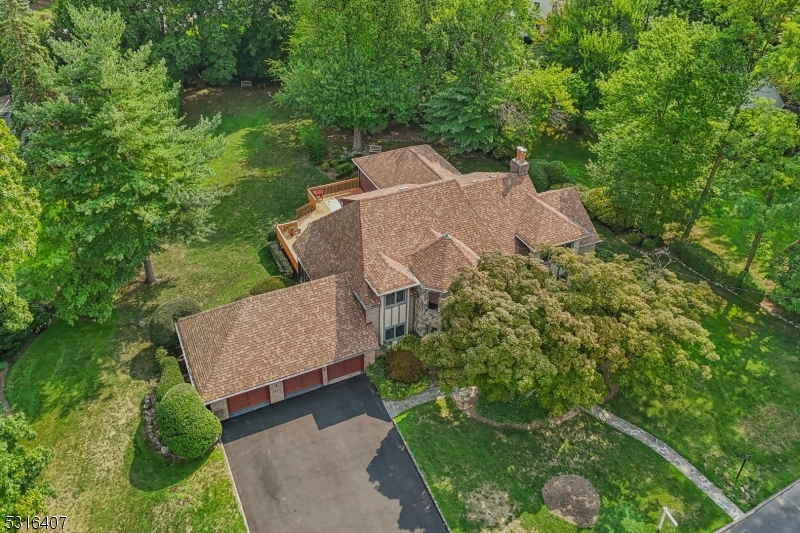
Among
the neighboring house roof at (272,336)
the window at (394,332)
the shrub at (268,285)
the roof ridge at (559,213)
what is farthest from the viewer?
the roof ridge at (559,213)

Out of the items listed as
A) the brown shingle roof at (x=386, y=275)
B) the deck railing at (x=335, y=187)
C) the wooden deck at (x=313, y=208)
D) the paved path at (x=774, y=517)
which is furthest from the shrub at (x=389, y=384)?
the deck railing at (x=335, y=187)

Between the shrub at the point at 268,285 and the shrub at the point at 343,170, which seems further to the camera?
the shrub at the point at 343,170

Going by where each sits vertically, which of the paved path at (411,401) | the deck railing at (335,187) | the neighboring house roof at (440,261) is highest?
the neighboring house roof at (440,261)

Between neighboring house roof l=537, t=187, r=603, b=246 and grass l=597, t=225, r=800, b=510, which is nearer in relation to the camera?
grass l=597, t=225, r=800, b=510

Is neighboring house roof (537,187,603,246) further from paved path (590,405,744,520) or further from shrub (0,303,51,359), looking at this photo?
shrub (0,303,51,359)

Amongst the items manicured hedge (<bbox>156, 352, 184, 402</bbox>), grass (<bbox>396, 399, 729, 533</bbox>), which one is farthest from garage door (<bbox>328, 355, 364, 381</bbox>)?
manicured hedge (<bbox>156, 352, 184, 402</bbox>)

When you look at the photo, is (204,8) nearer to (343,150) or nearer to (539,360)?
(343,150)

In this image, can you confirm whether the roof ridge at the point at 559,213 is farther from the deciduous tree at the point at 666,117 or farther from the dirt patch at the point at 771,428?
the dirt patch at the point at 771,428
